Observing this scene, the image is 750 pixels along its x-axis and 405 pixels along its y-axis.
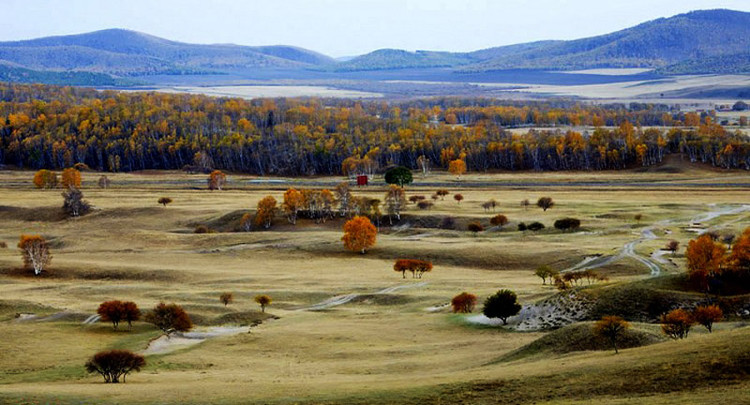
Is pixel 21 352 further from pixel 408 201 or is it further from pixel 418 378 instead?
pixel 408 201

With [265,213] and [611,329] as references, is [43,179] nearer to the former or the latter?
[265,213]

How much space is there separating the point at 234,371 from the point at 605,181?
146 meters

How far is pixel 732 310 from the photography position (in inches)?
2576

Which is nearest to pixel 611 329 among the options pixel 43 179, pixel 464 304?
pixel 464 304

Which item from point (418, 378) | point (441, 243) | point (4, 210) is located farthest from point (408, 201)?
point (418, 378)

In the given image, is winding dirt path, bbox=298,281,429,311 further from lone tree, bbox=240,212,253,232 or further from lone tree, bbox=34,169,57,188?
lone tree, bbox=34,169,57,188

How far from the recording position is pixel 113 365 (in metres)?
51.5

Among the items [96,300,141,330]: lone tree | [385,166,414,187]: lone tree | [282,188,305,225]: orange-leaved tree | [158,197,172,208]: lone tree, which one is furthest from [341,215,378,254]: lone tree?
[385,166,414,187]: lone tree

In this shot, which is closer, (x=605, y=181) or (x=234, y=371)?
(x=234, y=371)

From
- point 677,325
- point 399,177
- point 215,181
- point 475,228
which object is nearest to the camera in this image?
point 677,325

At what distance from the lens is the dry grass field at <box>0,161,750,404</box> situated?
1658 inches

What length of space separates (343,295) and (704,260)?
34.1 meters

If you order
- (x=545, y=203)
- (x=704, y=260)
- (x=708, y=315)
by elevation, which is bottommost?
(x=545, y=203)

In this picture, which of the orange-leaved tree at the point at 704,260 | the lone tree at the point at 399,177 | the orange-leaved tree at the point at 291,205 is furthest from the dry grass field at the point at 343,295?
the orange-leaved tree at the point at 704,260
